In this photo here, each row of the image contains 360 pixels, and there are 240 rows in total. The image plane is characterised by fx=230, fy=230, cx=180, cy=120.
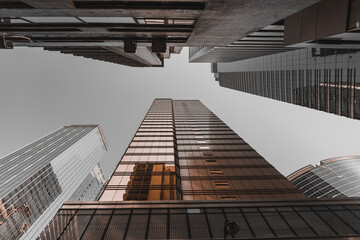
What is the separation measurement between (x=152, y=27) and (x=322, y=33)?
1247 centimetres

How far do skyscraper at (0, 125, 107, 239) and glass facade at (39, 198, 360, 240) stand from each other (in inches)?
3731

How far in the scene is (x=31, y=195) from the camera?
10631cm

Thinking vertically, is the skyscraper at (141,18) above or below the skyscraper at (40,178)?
above

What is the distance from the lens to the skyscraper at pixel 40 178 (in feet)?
311

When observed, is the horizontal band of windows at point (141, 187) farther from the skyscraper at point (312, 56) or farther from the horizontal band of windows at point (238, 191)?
the skyscraper at point (312, 56)

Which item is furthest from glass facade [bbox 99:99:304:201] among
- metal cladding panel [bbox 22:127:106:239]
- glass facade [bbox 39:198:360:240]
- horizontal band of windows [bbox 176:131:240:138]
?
metal cladding panel [bbox 22:127:106:239]

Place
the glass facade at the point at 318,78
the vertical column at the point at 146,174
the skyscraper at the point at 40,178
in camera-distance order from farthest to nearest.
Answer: the skyscraper at the point at 40,178 → the glass facade at the point at 318,78 → the vertical column at the point at 146,174

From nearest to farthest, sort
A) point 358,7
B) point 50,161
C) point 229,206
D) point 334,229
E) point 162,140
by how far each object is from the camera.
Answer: point 358,7, point 334,229, point 229,206, point 162,140, point 50,161

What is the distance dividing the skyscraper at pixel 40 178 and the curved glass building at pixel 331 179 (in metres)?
125

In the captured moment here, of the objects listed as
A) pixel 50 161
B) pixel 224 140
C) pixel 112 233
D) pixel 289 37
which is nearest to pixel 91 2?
pixel 112 233

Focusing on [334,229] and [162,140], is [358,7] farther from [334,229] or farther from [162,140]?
[162,140]

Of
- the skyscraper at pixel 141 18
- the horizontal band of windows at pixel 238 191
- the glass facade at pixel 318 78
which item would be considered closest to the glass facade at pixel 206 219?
the horizontal band of windows at pixel 238 191

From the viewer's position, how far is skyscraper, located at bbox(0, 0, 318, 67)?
9.84m

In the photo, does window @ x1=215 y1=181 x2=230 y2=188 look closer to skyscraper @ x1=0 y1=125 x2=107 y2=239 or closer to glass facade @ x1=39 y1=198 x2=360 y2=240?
glass facade @ x1=39 y1=198 x2=360 y2=240
